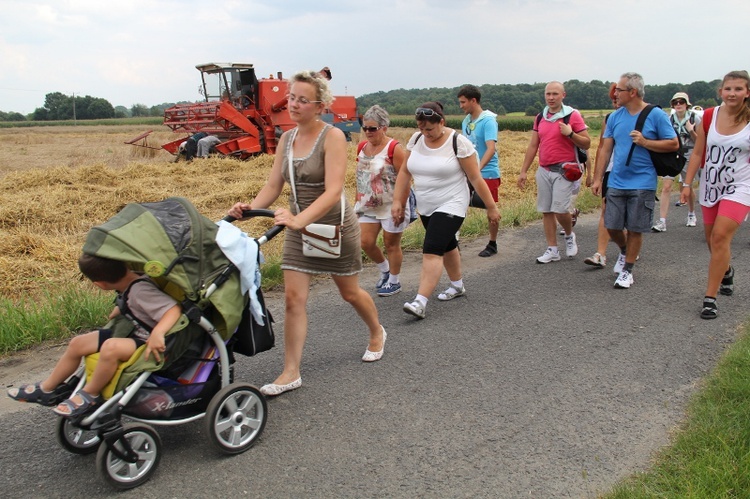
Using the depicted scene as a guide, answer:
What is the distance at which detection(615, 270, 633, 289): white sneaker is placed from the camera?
249 inches

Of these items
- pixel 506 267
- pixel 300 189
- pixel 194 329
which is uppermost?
pixel 300 189

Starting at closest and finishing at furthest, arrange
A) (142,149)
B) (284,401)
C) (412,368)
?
(284,401) → (412,368) → (142,149)

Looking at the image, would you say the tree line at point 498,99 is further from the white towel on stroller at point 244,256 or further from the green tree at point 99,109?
the white towel on stroller at point 244,256

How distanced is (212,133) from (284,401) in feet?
58.5

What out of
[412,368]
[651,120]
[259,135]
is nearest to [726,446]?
[412,368]

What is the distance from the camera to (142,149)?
76.5 ft

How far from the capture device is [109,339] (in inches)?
118

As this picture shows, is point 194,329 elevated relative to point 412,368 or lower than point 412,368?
elevated

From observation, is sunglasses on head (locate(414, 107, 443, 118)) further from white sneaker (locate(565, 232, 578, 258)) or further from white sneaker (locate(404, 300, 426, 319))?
white sneaker (locate(565, 232, 578, 258))

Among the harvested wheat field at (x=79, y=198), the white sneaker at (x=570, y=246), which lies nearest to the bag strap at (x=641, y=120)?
the white sneaker at (x=570, y=246)

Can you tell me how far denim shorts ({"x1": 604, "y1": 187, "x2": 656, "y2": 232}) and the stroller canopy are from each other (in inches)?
175

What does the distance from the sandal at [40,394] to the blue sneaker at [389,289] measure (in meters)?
3.56

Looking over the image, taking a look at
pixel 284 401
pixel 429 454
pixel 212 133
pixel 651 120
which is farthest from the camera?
pixel 212 133

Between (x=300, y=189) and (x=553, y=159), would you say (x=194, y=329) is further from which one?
(x=553, y=159)
